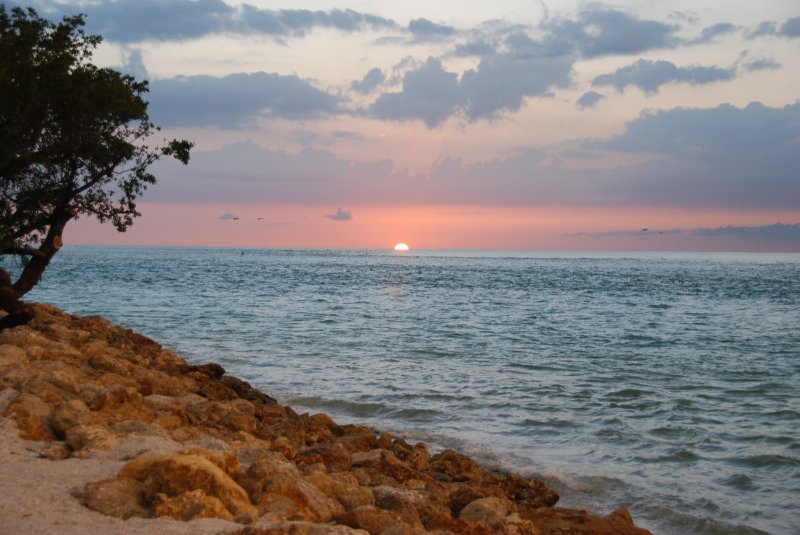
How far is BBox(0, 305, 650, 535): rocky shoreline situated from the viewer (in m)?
5.86

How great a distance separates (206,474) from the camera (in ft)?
20.6

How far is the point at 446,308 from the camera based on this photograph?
43438mm

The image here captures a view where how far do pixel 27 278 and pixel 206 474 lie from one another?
40.3 feet

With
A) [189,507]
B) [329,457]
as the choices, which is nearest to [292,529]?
[189,507]

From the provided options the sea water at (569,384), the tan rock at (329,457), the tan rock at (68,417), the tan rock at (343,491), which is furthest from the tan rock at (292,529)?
the sea water at (569,384)

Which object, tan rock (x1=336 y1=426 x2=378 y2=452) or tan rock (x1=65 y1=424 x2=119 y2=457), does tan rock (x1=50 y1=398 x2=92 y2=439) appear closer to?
tan rock (x1=65 y1=424 x2=119 y2=457)

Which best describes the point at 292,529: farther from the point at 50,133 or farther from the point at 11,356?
the point at 50,133

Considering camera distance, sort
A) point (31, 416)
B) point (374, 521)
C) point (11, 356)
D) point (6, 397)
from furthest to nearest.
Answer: point (11, 356), point (6, 397), point (31, 416), point (374, 521)

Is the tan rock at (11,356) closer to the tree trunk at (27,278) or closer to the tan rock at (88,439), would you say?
the tree trunk at (27,278)

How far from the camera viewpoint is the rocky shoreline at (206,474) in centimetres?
586

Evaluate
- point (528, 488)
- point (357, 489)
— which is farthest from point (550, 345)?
point (357, 489)

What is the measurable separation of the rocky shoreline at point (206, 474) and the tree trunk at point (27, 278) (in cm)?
201

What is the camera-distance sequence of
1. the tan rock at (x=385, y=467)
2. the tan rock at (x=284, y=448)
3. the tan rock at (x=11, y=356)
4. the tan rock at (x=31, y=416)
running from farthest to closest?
the tan rock at (x=11, y=356)
the tan rock at (x=284, y=448)
the tan rock at (x=385, y=467)
the tan rock at (x=31, y=416)

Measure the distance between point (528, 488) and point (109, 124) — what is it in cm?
1373
